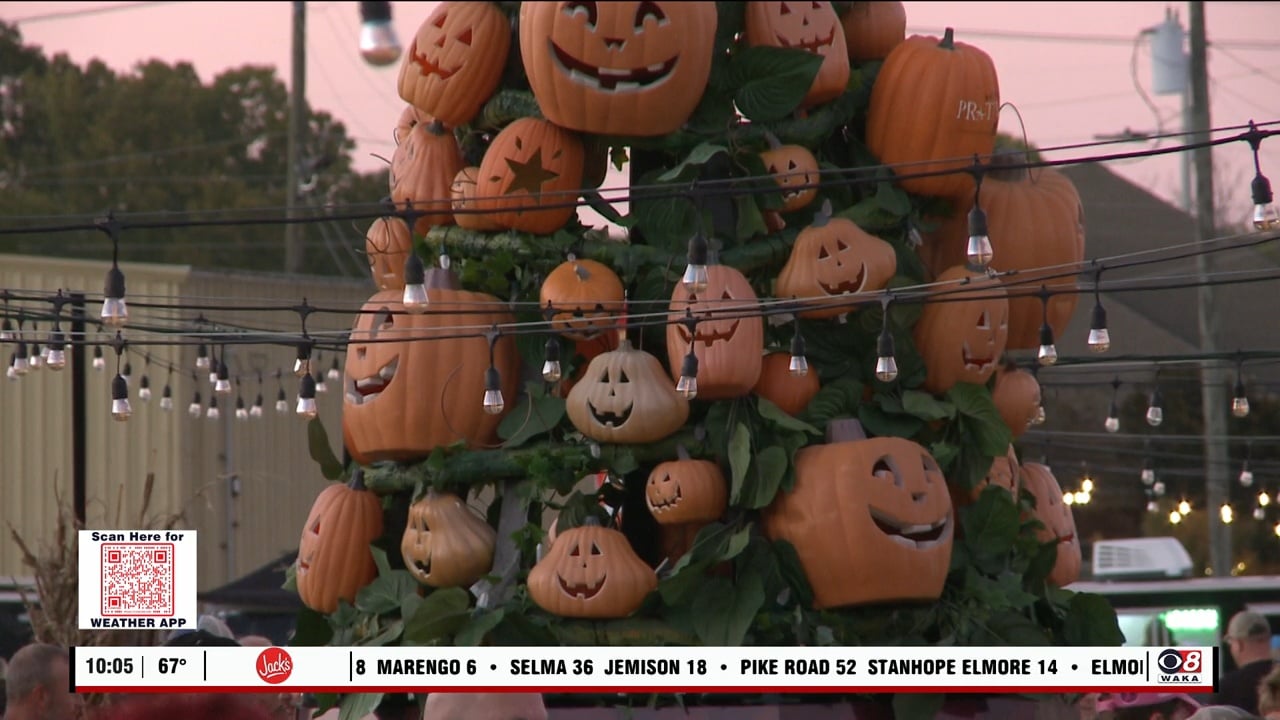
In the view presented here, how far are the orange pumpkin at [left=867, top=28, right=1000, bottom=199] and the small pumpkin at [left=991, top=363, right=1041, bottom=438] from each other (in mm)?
1137

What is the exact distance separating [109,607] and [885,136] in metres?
5.22

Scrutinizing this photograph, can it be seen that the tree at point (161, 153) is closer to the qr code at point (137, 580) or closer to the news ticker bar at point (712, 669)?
the qr code at point (137, 580)

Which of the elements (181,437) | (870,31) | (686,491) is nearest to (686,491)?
(686,491)

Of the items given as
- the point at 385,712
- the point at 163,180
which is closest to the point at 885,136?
the point at 385,712

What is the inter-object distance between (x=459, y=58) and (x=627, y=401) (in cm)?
210

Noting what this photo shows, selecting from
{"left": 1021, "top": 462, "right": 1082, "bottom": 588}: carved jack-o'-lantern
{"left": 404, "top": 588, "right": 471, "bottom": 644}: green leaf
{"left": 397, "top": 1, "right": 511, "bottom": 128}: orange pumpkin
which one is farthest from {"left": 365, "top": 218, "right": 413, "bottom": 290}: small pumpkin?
{"left": 1021, "top": 462, "right": 1082, "bottom": 588}: carved jack-o'-lantern

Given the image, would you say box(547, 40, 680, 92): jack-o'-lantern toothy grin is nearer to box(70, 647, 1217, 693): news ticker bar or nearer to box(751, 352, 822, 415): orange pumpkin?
box(751, 352, 822, 415): orange pumpkin

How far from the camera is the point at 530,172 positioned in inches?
360

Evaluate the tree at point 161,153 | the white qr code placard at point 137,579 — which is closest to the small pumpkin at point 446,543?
the white qr code placard at point 137,579

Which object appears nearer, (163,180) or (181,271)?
(181,271)

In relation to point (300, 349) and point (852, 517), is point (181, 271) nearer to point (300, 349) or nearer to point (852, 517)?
point (300, 349)

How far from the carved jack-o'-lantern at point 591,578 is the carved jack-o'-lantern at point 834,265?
152 centimetres

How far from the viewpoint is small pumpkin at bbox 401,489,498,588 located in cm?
911

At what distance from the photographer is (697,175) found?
9148 millimetres
